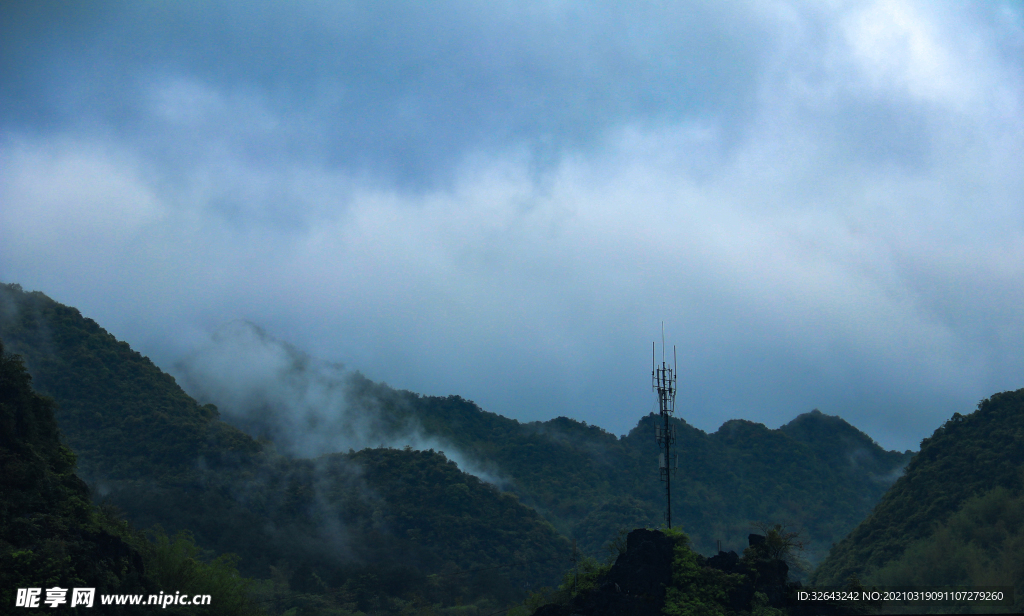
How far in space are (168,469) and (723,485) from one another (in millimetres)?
88512

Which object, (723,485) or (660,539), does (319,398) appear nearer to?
(723,485)

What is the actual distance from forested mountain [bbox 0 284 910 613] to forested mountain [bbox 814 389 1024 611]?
108 feet

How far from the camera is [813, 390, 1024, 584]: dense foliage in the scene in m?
57.4

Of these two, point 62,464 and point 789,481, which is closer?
point 62,464

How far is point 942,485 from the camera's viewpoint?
61500mm

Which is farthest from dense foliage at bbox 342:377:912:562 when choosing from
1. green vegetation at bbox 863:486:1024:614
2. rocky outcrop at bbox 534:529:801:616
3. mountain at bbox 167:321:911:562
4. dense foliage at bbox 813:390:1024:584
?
rocky outcrop at bbox 534:529:801:616

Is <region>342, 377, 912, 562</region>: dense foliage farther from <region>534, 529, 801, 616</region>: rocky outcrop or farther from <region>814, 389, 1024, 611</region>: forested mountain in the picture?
<region>534, 529, 801, 616</region>: rocky outcrop

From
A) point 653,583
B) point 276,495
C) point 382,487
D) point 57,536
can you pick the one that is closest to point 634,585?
point 653,583

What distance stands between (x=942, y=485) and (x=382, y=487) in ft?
192

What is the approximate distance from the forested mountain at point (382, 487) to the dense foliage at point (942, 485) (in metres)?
31.6

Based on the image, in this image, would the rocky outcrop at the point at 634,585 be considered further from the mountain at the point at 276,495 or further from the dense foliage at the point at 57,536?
the mountain at the point at 276,495

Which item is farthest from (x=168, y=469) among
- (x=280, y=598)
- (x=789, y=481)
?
(x=789, y=481)

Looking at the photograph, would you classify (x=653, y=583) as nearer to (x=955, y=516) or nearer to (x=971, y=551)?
(x=971, y=551)

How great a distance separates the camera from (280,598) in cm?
5775
